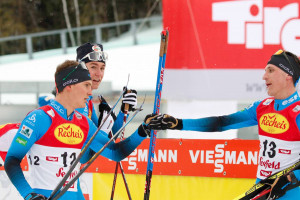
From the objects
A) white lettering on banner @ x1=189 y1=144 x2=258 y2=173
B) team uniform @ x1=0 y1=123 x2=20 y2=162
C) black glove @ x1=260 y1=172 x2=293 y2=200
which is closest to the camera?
black glove @ x1=260 y1=172 x2=293 y2=200

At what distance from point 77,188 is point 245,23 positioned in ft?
13.5

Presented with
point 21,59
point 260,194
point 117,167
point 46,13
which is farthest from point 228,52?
point 21,59

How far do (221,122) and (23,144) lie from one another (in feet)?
5.72

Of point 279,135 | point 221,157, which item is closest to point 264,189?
point 279,135

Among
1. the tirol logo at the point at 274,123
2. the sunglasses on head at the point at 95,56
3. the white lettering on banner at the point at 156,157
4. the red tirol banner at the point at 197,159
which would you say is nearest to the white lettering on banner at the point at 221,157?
the red tirol banner at the point at 197,159

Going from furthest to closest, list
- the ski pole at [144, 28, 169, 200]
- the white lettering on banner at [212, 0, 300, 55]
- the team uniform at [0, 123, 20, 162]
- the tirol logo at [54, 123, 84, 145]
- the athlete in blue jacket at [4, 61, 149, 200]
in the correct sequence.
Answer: the white lettering on banner at [212, 0, 300, 55]
the team uniform at [0, 123, 20, 162]
the ski pole at [144, 28, 169, 200]
the tirol logo at [54, 123, 84, 145]
the athlete in blue jacket at [4, 61, 149, 200]

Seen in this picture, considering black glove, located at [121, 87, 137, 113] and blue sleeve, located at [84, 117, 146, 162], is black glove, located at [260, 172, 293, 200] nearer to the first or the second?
blue sleeve, located at [84, 117, 146, 162]

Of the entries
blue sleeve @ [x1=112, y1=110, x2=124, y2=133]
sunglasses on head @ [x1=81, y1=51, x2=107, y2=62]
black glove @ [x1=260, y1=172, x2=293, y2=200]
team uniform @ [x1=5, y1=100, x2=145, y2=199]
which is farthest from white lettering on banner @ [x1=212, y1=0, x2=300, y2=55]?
team uniform @ [x1=5, y1=100, x2=145, y2=199]

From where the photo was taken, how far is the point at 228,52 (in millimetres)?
7324

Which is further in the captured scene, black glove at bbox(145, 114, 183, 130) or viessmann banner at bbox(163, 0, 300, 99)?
viessmann banner at bbox(163, 0, 300, 99)

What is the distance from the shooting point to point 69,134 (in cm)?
369

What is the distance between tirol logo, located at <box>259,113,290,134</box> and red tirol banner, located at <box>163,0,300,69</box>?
3.05 meters

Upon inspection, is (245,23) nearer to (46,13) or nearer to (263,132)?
(263,132)

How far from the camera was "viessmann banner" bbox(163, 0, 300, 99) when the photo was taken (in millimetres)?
7289
